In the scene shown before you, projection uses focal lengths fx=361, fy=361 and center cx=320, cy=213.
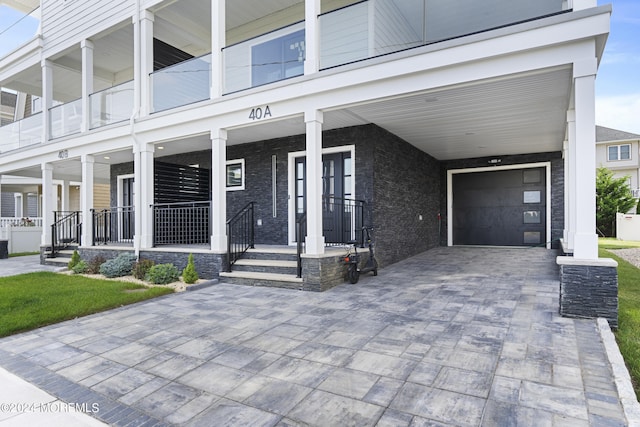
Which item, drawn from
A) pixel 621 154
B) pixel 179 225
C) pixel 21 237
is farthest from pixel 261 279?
pixel 621 154

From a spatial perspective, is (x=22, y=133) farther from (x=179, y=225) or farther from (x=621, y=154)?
(x=621, y=154)

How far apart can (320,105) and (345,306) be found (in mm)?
3300

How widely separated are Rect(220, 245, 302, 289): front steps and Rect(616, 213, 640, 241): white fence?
710 inches

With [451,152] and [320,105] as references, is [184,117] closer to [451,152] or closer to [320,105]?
[320,105]

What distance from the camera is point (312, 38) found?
6055 millimetres

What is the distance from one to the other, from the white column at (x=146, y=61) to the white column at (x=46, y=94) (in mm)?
4534

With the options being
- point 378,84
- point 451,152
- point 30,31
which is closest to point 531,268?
point 451,152

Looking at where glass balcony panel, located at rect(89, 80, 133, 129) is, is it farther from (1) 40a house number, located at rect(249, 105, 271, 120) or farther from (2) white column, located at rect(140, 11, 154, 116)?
(1) 40a house number, located at rect(249, 105, 271, 120)

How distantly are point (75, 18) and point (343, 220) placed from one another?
913 cm

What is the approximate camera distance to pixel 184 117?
7562mm

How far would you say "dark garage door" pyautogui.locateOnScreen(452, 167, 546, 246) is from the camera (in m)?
10.9

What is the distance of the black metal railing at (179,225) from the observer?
339 inches

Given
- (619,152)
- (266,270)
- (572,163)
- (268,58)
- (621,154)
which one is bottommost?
(266,270)

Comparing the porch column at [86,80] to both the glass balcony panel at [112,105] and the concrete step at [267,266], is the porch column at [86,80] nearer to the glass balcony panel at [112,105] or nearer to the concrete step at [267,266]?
the glass balcony panel at [112,105]
